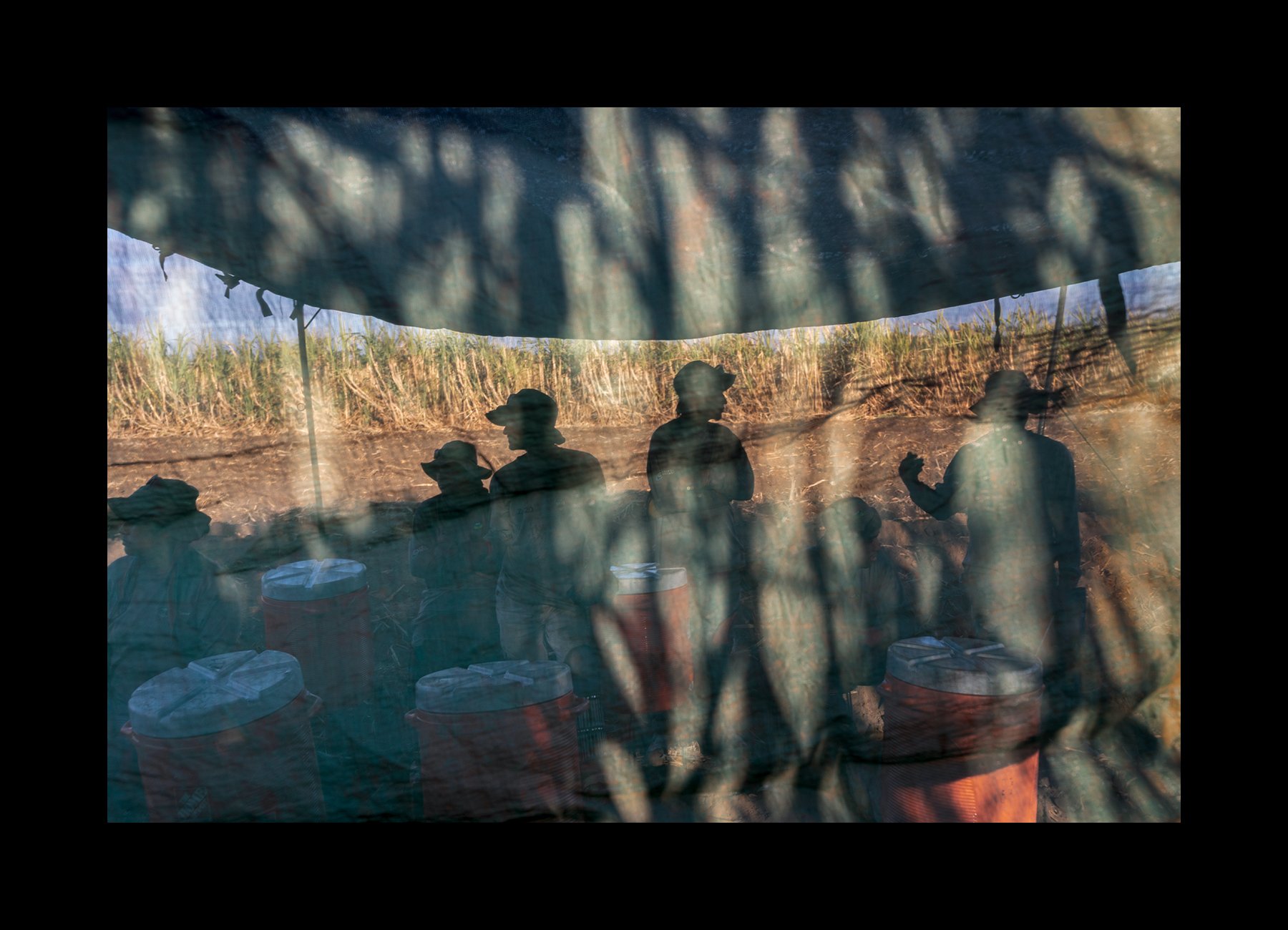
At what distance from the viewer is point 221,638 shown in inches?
44.5

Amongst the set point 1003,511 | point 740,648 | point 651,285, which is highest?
point 651,285

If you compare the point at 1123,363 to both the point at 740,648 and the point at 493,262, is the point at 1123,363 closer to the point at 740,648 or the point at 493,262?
the point at 740,648

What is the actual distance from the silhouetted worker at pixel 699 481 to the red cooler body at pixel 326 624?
532mm

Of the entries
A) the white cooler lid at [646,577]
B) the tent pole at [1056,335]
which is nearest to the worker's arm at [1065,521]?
the tent pole at [1056,335]

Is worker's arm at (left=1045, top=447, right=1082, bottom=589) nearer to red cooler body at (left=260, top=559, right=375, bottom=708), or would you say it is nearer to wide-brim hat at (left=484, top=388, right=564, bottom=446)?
wide-brim hat at (left=484, top=388, right=564, bottom=446)

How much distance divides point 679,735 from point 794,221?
91 cm

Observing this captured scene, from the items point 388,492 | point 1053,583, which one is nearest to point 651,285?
point 388,492

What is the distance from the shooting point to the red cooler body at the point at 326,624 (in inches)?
43.7

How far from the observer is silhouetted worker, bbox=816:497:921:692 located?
3.75 ft

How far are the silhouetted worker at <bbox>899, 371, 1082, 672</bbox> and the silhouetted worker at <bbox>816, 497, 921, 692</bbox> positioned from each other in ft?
0.33

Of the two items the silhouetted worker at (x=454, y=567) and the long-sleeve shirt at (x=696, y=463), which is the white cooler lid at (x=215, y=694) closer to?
the silhouetted worker at (x=454, y=567)

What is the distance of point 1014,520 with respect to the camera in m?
1.14

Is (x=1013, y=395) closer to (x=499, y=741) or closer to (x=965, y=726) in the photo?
(x=965, y=726)

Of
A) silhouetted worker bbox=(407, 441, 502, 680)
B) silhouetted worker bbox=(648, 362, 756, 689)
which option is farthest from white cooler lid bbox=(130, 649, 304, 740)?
silhouetted worker bbox=(648, 362, 756, 689)
